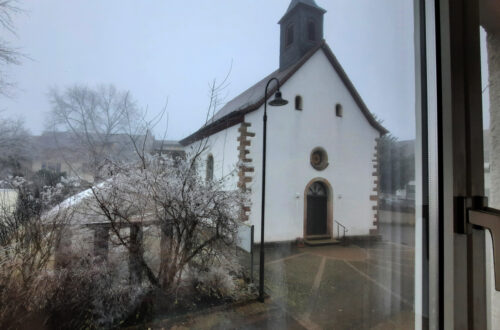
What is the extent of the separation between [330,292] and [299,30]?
35.9 inches

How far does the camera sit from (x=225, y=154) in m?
0.85

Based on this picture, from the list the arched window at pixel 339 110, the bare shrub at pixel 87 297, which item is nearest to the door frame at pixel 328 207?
the arched window at pixel 339 110

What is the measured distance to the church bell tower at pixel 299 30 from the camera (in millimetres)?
826

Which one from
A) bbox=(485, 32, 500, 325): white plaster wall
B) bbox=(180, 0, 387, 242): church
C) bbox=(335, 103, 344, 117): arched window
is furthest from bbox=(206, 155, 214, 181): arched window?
bbox=(485, 32, 500, 325): white plaster wall

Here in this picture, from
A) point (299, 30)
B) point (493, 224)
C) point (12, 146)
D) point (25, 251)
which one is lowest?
point (25, 251)

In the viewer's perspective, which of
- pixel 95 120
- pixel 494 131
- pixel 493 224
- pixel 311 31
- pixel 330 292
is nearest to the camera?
pixel 493 224

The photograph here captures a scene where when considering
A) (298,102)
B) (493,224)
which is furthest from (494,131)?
(298,102)

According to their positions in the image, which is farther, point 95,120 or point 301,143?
point 301,143

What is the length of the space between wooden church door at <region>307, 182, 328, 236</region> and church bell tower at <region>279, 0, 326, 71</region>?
0.51 meters

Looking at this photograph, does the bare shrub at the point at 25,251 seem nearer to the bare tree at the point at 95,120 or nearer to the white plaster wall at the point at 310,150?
the bare tree at the point at 95,120

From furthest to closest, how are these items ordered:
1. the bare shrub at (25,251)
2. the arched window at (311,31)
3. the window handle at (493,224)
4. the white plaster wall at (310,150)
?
the arched window at (311,31) < the white plaster wall at (310,150) < the bare shrub at (25,251) < the window handle at (493,224)

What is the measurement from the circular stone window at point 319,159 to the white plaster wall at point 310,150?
0.6 inches

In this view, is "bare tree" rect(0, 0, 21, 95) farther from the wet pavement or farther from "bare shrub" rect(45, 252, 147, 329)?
the wet pavement

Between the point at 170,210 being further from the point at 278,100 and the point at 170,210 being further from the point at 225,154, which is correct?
the point at 278,100
